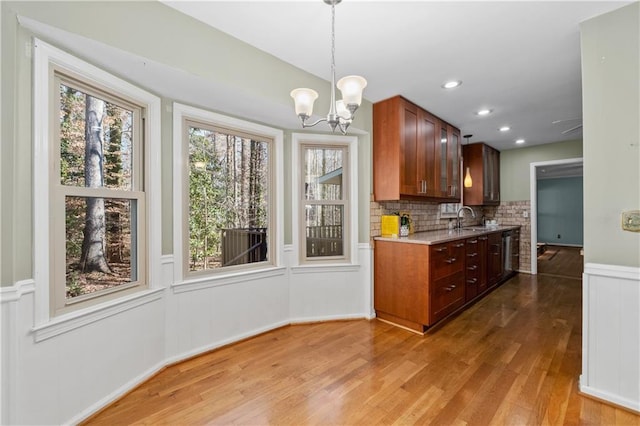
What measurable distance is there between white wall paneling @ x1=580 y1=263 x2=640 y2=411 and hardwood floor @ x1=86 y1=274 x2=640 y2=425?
0.11 m

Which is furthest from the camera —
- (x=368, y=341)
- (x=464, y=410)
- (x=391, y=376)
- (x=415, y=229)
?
(x=415, y=229)

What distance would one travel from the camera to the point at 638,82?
1702 millimetres

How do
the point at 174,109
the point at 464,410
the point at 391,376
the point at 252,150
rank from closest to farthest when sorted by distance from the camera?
the point at 464,410, the point at 391,376, the point at 174,109, the point at 252,150

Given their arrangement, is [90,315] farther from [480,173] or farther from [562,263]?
[562,263]

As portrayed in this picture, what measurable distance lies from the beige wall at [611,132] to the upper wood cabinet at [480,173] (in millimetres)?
3487

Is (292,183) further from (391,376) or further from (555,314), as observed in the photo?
(555,314)

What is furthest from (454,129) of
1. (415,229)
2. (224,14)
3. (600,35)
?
(224,14)

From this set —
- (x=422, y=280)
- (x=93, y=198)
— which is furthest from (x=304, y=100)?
(x=422, y=280)

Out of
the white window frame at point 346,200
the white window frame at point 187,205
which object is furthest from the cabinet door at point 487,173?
the white window frame at point 187,205

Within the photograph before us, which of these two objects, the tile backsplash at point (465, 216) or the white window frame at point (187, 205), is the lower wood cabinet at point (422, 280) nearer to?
the tile backsplash at point (465, 216)

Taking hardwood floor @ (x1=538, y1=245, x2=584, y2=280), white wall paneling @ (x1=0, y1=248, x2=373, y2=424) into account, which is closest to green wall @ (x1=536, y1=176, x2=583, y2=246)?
hardwood floor @ (x1=538, y1=245, x2=584, y2=280)

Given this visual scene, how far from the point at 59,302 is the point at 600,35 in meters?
3.72

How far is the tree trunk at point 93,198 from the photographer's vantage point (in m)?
1.81

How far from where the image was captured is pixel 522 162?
554cm
